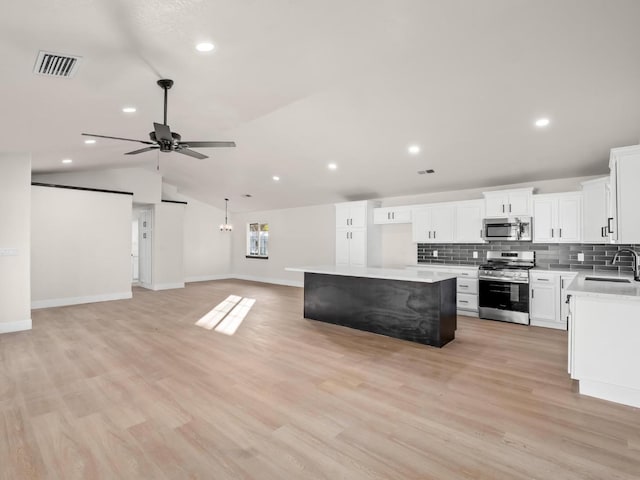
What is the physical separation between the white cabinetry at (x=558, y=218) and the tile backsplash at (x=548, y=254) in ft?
1.29

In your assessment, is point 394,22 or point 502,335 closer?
point 394,22

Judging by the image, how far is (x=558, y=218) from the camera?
17.4 feet

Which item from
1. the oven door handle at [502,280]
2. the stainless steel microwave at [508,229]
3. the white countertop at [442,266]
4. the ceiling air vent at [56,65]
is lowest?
the oven door handle at [502,280]

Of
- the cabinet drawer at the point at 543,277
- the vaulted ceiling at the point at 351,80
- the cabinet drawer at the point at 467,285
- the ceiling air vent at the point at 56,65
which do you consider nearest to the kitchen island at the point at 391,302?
the cabinet drawer at the point at 467,285

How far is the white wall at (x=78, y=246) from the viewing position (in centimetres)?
659

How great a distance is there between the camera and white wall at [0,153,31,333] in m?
4.83

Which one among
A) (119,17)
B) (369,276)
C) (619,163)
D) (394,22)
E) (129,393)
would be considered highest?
(394,22)

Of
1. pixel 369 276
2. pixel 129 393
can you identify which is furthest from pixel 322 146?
pixel 129 393

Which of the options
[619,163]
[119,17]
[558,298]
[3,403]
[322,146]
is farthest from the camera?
[322,146]

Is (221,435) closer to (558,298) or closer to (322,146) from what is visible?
(322,146)

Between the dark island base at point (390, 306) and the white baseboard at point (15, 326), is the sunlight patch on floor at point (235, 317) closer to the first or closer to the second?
the dark island base at point (390, 306)

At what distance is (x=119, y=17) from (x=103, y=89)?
128 cm

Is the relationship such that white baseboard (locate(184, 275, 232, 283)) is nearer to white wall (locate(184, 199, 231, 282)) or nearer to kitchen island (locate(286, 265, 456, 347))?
white wall (locate(184, 199, 231, 282))

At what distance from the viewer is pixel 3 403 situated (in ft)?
8.96
